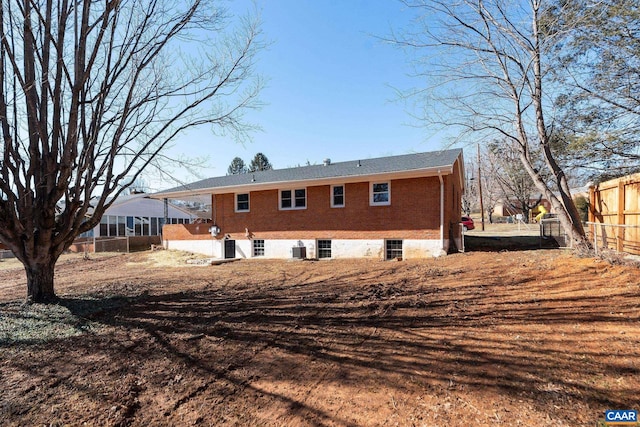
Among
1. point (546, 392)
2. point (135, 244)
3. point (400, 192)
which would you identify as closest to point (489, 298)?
point (546, 392)

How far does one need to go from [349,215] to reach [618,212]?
8.63 m

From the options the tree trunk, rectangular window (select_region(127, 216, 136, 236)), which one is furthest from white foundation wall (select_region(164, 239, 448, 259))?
rectangular window (select_region(127, 216, 136, 236))

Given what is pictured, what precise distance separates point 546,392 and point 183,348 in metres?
3.86

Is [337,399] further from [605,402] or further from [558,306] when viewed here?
[558,306]

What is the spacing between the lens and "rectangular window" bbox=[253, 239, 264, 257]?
16.1 meters

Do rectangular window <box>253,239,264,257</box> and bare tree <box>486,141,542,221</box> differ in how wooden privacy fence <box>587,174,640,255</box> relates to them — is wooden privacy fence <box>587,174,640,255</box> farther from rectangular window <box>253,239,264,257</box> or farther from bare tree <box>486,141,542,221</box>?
bare tree <box>486,141,542,221</box>

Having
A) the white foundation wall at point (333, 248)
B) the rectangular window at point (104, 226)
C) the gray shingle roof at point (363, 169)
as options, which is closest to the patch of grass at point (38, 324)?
the gray shingle roof at point (363, 169)

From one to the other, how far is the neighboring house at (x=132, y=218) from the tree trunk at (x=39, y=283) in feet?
62.5

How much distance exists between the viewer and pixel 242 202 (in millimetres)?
16656

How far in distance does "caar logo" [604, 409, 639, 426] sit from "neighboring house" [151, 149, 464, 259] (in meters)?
10.2

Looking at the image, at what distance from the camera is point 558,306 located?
4926mm

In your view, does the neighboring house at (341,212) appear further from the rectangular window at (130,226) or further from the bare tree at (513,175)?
the bare tree at (513,175)

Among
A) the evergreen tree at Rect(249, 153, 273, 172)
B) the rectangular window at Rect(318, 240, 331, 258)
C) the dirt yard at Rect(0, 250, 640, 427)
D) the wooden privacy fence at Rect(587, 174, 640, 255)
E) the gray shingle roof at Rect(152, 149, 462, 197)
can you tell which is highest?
the evergreen tree at Rect(249, 153, 273, 172)

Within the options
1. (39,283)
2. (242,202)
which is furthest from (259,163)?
(39,283)
